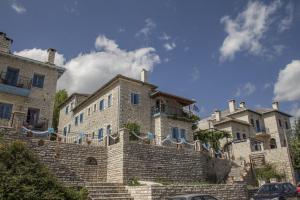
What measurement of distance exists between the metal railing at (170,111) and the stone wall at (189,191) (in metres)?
12.3

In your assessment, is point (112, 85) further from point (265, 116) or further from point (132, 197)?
point (265, 116)

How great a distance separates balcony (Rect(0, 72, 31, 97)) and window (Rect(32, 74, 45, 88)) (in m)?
0.66

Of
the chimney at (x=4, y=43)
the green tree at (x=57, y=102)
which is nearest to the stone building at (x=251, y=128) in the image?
the green tree at (x=57, y=102)

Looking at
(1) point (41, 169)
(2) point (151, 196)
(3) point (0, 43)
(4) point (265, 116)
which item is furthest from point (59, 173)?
(4) point (265, 116)

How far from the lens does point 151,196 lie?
1355 cm

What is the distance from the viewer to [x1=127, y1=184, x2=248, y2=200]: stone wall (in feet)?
45.7

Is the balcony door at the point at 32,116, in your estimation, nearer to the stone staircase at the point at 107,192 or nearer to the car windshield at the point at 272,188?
the stone staircase at the point at 107,192

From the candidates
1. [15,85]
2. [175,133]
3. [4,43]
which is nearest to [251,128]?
[175,133]

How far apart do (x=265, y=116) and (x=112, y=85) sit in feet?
94.2

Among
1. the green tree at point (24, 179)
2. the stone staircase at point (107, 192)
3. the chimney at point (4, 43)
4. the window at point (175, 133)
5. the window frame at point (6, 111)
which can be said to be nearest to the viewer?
the green tree at point (24, 179)

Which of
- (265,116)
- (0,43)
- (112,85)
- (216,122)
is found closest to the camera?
(0,43)

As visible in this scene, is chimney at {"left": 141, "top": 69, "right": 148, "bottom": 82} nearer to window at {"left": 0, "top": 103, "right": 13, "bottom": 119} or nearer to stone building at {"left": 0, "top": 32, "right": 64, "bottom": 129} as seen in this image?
stone building at {"left": 0, "top": 32, "right": 64, "bottom": 129}

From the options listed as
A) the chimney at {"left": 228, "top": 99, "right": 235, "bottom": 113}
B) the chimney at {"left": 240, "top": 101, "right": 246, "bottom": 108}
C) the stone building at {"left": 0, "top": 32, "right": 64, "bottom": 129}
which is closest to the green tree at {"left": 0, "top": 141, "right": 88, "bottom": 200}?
the stone building at {"left": 0, "top": 32, "right": 64, "bottom": 129}

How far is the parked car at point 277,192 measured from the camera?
557 inches
